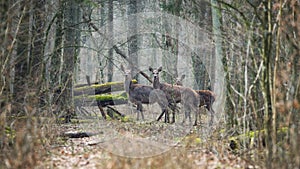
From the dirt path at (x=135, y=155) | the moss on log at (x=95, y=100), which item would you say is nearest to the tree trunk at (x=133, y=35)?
the moss on log at (x=95, y=100)

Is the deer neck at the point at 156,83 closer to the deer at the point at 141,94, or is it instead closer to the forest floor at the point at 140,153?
the deer at the point at 141,94

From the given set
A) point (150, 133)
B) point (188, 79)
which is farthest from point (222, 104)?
point (188, 79)

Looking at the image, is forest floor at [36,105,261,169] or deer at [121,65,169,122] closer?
forest floor at [36,105,261,169]

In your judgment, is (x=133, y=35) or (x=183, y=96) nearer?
(x=183, y=96)

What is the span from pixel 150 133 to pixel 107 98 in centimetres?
Answer: 510

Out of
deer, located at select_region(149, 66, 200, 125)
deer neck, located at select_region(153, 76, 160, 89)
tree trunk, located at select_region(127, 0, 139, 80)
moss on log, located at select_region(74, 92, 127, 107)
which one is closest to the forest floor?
deer, located at select_region(149, 66, 200, 125)

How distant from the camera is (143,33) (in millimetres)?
21922

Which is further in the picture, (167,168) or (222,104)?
(222,104)

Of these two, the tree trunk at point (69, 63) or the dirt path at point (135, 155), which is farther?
the tree trunk at point (69, 63)

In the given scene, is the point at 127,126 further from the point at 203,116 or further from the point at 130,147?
the point at 130,147

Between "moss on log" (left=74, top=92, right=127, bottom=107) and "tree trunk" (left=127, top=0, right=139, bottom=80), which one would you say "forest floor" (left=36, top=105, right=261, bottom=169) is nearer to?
"moss on log" (left=74, top=92, right=127, bottom=107)

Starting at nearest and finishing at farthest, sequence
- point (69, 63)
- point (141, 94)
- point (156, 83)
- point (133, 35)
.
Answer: point (69, 63) < point (156, 83) < point (141, 94) < point (133, 35)

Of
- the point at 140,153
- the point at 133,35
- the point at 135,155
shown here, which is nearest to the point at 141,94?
the point at 133,35

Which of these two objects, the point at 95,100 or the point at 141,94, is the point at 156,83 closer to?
the point at 141,94
